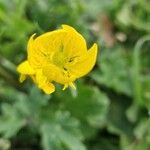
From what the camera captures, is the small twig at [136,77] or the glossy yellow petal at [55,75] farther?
the small twig at [136,77]

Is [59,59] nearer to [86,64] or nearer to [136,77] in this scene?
[86,64]

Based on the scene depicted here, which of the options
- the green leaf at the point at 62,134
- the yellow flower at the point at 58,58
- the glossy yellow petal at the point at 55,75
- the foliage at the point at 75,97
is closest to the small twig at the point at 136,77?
the foliage at the point at 75,97

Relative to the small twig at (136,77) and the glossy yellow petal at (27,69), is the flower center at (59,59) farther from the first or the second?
the small twig at (136,77)

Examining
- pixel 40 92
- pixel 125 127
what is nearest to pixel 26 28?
pixel 40 92

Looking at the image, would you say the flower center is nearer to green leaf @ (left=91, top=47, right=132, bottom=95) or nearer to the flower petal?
the flower petal

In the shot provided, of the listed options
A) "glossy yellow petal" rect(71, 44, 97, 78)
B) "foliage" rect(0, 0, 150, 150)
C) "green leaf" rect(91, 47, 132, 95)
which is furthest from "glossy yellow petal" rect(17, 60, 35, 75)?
"green leaf" rect(91, 47, 132, 95)

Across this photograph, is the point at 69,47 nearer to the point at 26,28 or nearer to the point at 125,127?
the point at 26,28

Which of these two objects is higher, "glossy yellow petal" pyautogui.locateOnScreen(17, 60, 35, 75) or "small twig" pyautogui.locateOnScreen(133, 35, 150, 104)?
"glossy yellow petal" pyautogui.locateOnScreen(17, 60, 35, 75)
